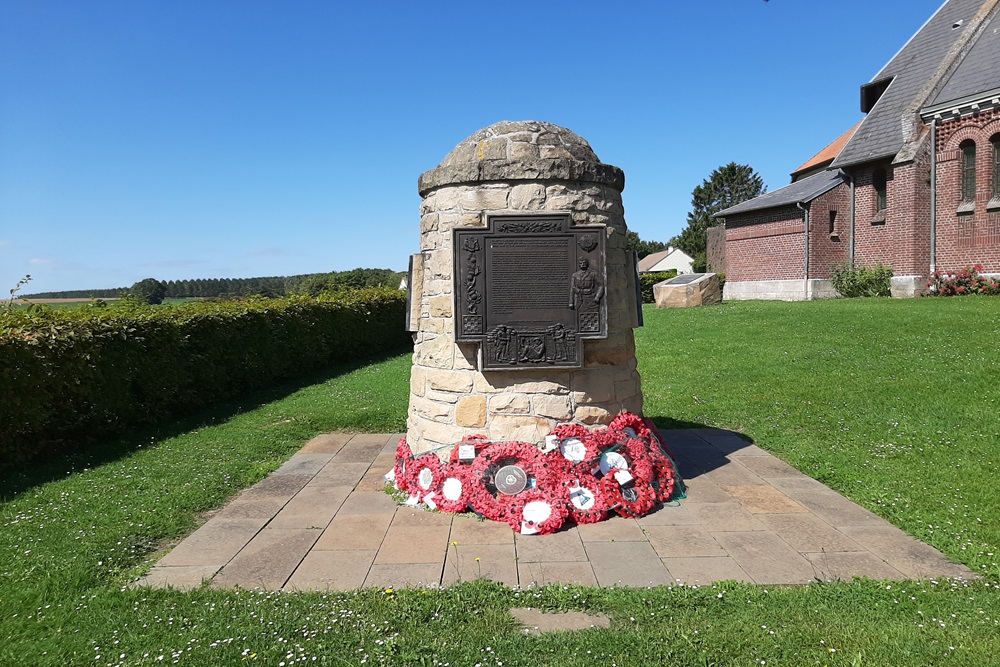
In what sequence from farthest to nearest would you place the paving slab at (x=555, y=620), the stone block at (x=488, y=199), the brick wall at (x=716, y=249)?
the brick wall at (x=716, y=249)
the stone block at (x=488, y=199)
the paving slab at (x=555, y=620)

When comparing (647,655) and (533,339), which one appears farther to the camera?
(533,339)

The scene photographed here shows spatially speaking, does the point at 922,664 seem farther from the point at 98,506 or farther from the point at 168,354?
the point at 168,354

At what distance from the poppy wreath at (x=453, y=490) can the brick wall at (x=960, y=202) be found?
21.5 meters

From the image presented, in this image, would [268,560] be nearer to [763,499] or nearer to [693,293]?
[763,499]

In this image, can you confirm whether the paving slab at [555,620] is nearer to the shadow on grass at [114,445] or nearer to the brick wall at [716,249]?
the shadow on grass at [114,445]

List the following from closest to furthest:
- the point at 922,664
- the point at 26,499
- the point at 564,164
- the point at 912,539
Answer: the point at 922,664
the point at 912,539
the point at 564,164
the point at 26,499

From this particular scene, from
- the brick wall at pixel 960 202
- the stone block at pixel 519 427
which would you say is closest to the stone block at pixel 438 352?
the stone block at pixel 519 427

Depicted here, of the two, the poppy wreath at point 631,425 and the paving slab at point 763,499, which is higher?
the poppy wreath at point 631,425

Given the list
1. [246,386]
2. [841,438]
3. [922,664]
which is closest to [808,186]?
[841,438]

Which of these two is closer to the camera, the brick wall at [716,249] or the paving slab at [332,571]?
the paving slab at [332,571]

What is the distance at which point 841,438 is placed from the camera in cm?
685

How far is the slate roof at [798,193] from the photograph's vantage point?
78.3 feet

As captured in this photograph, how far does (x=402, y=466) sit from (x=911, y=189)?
73.9 feet

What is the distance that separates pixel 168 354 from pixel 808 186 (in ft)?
83.3
